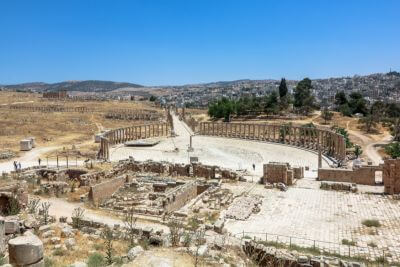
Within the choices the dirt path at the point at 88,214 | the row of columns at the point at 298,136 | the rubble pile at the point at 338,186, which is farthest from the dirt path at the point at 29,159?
the row of columns at the point at 298,136

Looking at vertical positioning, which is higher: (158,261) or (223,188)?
(158,261)

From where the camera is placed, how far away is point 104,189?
2934 centimetres

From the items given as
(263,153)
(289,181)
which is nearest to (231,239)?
(289,181)

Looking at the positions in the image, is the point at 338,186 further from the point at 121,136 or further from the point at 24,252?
the point at 121,136

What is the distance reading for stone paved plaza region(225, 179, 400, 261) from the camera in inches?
803

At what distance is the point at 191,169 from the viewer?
3688cm

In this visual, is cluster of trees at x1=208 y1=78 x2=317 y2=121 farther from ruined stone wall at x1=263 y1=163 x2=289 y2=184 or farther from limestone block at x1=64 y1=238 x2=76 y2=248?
limestone block at x1=64 y1=238 x2=76 y2=248

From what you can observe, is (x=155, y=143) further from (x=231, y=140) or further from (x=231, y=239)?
(x=231, y=239)

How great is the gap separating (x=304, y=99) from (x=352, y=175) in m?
63.9

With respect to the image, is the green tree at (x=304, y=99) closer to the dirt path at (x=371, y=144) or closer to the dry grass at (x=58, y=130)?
the dirt path at (x=371, y=144)

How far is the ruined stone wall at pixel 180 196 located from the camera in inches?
1042

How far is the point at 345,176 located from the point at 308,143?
25395 mm

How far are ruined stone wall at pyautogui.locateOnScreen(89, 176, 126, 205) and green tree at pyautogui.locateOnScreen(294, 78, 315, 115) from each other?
216 feet

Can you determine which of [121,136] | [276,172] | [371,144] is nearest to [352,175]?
[276,172]
